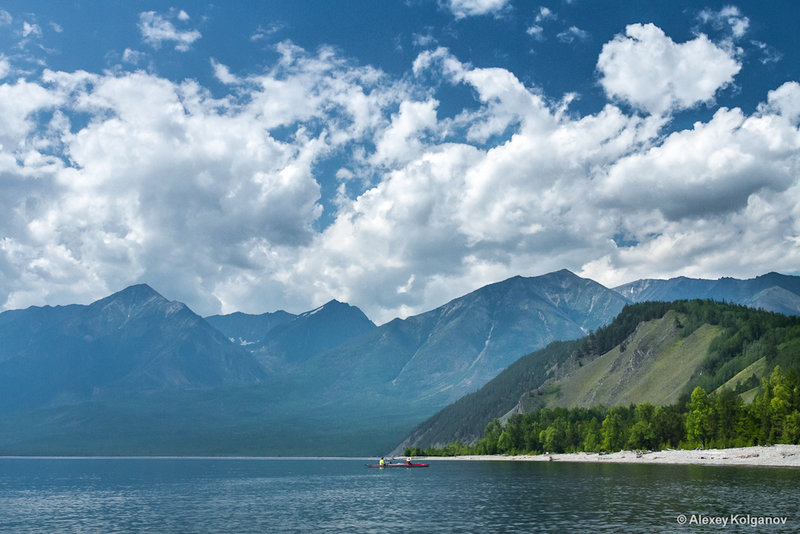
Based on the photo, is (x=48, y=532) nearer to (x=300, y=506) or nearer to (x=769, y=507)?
(x=300, y=506)

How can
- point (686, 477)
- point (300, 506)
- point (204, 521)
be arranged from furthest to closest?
1. point (686, 477)
2. point (300, 506)
3. point (204, 521)

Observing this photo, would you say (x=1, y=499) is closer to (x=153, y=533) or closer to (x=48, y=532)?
(x=48, y=532)

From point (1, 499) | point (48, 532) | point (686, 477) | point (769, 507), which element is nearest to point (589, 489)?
point (686, 477)

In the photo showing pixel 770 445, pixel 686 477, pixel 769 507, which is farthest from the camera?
pixel 770 445

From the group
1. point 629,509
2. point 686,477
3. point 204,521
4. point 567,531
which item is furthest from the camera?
point 686,477

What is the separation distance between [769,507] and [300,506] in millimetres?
76749

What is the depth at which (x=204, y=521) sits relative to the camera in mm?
101625

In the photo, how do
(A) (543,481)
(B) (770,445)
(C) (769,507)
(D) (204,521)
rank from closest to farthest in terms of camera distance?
(C) (769,507)
(D) (204,521)
(A) (543,481)
(B) (770,445)

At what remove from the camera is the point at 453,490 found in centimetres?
14412

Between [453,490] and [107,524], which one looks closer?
[107,524]

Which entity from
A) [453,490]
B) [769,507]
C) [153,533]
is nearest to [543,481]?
[453,490]

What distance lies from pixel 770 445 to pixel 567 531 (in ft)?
467

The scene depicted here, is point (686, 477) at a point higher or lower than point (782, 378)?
lower

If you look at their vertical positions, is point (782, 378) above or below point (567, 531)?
above
